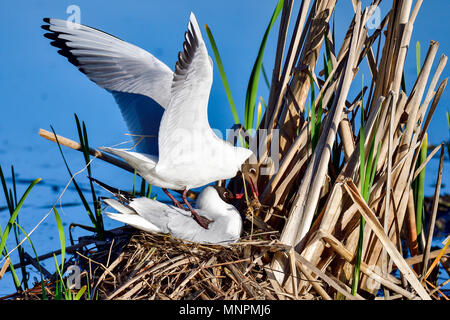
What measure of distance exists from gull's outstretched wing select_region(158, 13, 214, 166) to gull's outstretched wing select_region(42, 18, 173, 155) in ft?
0.73

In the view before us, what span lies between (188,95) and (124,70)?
393 mm

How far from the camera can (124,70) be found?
174 centimetres

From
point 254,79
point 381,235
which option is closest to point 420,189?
point 381,235

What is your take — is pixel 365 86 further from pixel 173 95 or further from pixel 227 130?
pixel 173 95

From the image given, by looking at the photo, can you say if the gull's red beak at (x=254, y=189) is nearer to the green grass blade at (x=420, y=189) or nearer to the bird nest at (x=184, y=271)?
the bird nest at (x=184, y=271)

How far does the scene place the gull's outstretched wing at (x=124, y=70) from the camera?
1.66 m

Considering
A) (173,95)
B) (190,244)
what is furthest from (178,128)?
(190,244)

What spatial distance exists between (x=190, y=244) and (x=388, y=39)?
0.93 m

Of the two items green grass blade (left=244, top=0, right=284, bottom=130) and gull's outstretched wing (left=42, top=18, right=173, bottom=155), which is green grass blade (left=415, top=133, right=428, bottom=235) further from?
gull's outstretched wing (left=42, top=18, right=173, bottom=155)

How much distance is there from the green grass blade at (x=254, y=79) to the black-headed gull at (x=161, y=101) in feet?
0.54

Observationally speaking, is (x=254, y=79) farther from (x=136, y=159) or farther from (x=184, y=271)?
(x=184, y=271)

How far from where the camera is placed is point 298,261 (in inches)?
58.5

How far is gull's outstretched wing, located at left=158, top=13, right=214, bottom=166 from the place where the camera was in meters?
1.39

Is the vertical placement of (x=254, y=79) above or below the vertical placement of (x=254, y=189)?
above
